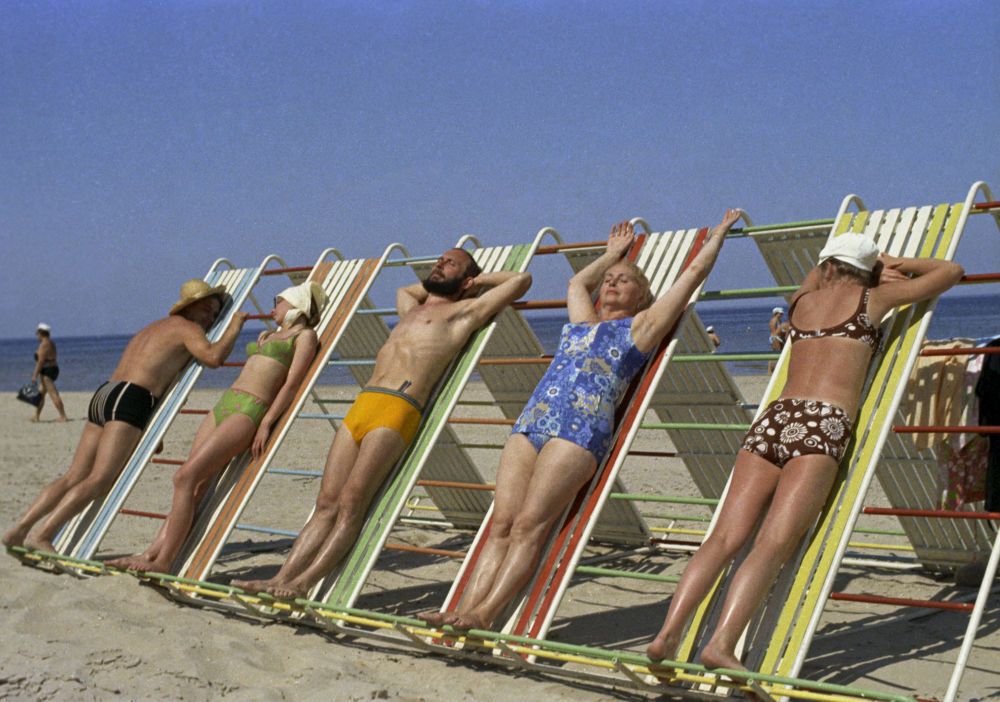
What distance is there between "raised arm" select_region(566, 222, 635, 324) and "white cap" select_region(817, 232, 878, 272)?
111 cm

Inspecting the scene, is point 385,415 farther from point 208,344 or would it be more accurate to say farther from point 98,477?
point 98,477

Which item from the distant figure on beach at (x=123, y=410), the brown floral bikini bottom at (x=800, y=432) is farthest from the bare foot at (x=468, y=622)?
the distant figure on beach at (x=123, y=410)

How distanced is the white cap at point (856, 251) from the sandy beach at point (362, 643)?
1540 millimetres

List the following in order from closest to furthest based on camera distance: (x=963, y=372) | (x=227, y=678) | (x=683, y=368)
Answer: (x=227, y=678) < (x=963, y=372) < (x=683, y=368)

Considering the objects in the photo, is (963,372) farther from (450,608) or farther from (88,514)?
(88,514)

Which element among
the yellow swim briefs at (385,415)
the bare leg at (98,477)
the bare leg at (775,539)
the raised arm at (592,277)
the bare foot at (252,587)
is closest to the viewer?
the bare leg at (775,539)

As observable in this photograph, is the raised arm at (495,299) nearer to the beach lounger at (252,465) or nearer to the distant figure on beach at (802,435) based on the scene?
the beach lounger at (252,465)

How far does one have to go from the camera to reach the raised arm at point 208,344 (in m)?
5.75

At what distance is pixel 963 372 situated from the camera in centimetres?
470

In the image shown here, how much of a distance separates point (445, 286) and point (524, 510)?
1.50 metres

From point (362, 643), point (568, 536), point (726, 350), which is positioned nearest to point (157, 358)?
point (362, 643)

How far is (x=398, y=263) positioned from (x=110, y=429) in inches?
72.6

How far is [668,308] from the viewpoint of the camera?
170 inches

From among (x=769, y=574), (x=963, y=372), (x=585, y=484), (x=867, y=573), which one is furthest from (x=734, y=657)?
(x=867, y=573)
